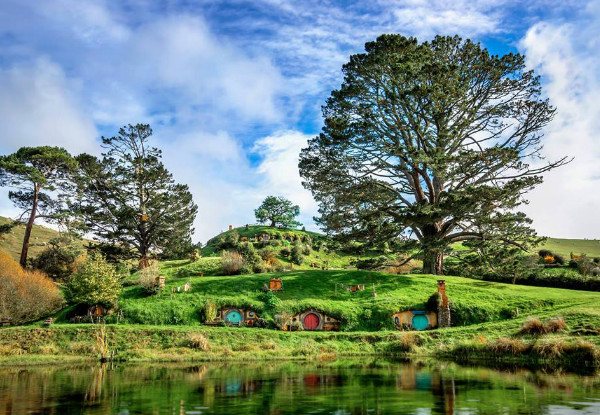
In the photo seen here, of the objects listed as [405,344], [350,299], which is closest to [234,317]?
[350,299]

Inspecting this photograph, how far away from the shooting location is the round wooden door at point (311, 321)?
1519 inches

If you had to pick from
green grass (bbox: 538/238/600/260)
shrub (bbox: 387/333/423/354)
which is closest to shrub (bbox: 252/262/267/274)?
shrub (bbox: 387/333/423/354)

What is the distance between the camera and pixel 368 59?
45.5 meters

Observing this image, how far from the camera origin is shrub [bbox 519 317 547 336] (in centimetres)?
2948

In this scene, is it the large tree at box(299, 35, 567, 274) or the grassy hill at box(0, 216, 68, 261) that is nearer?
the large tree at box(299, 35, 567, 274)

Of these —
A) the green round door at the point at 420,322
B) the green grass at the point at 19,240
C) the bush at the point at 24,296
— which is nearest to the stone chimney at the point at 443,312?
the green round door at the point at 420,322

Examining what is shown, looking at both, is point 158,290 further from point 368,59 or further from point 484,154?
point 484,154

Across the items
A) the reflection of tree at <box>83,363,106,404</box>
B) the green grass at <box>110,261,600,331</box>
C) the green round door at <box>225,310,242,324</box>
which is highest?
the green grass at <box>110,261,600,331</box>

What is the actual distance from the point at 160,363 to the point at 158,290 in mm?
13941

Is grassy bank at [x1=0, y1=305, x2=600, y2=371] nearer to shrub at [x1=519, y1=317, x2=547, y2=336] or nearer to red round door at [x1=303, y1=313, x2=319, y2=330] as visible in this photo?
shrub at [x1=519, y1=317, x2=547, y2=336]

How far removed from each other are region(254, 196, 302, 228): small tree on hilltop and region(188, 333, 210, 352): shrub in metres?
78.0

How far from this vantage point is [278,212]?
11488 centimetres

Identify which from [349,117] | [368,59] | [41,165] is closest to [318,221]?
[349,117]

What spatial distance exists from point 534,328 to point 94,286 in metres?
32.9
